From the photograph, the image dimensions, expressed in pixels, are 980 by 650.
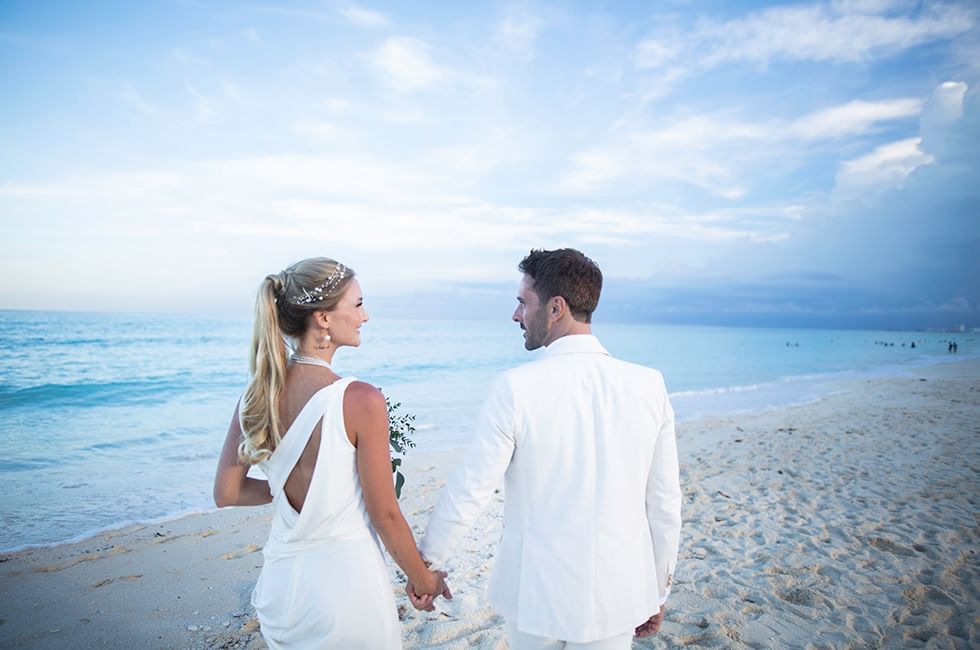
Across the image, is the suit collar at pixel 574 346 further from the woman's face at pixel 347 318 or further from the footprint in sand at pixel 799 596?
the footprint in sand at pixel 799 596

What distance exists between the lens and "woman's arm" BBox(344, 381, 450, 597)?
2.08m

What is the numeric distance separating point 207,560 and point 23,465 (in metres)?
6.84

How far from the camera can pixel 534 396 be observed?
6.55 feet

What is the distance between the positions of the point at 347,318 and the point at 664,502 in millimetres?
1546

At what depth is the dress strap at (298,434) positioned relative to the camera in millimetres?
2066

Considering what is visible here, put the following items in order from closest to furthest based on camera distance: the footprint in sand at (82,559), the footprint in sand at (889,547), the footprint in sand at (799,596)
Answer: the footprint in sand at (799,596), the footprint in sand at (889,547), the footprint in sand at (82,559)

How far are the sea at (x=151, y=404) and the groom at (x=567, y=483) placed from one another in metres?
6.70

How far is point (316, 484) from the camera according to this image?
81.3 inches

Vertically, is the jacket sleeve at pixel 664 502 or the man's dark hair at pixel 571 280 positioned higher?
the man's dark hair at pixel 571 280

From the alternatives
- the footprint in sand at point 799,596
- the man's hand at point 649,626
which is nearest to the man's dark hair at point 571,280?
the man's hand at point 649,626

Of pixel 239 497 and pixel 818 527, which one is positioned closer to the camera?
pixel 239 497

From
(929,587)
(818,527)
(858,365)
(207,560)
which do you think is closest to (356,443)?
(207,560)

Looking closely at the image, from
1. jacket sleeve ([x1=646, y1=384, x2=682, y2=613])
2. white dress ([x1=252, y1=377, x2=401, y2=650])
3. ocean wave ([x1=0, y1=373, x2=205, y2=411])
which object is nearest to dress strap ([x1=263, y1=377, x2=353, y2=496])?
white dress ([x1=252, y1=377, x2=401, y2=650])

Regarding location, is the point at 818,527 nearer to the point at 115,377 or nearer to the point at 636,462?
the point at 636,462
